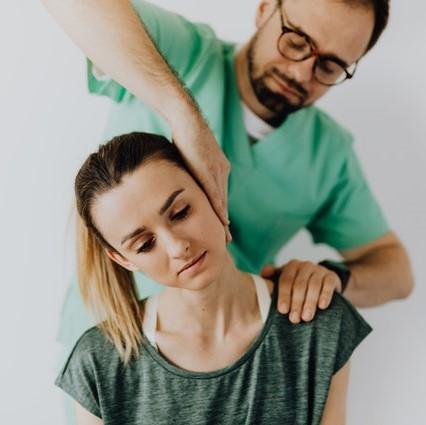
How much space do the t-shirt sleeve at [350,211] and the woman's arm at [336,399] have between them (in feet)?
1.17

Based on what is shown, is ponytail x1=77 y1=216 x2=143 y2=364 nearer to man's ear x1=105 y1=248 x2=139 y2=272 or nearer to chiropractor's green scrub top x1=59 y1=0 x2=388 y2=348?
man's ear x1=105 y1=248 x2=139 y2=272

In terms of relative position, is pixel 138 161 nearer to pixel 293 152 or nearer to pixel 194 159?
pixel 194 159

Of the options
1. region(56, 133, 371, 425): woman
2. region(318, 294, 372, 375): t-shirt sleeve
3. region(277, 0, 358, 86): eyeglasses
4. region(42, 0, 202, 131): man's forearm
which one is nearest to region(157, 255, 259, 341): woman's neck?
region(56, 133, 371, 425): woman

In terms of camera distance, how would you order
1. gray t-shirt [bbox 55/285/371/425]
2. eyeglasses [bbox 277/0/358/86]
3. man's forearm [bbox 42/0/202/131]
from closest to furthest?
man's forearm [bbox 42/0/202/131]
gray t-shirt [bbox 55/285/371/425]
eyeglasses [bbox 277/0/358/86]

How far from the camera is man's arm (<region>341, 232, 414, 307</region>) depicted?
3.93 ft

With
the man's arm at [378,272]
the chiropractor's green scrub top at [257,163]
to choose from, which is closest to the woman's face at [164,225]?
the chiropractor's green scrub top at [257,163]

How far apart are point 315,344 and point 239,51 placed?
54 centimetres

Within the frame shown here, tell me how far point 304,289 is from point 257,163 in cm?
28

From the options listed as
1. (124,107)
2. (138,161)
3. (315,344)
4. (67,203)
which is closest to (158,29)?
(124,107)

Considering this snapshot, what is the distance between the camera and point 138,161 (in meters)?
0.84

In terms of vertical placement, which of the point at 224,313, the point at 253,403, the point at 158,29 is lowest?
the point at 253,403

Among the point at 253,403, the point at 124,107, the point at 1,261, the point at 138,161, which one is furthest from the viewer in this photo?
the point at 1,261

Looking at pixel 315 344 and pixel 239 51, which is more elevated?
pixel 239 51

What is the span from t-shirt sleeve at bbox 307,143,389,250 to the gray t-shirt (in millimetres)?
333
